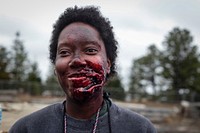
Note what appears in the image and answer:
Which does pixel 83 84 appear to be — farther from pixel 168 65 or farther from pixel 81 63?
pixel 168 65

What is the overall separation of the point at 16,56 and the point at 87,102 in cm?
4038

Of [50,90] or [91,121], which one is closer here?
[91,121]

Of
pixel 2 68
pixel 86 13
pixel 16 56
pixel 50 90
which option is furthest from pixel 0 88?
pixel 86 13

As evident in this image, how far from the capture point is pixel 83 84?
1.83 metres

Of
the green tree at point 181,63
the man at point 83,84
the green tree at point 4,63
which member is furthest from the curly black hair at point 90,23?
the green tree at point 181,63

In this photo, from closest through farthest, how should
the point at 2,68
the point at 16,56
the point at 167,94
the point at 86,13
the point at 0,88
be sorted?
the point at 86,13 → the point at 0,88 → the point at 167,94 → the point at 2,68 → the point at 16,56

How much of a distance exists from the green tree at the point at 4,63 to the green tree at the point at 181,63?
16995 mm

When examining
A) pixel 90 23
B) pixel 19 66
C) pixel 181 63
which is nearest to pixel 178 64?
pixel 181 63

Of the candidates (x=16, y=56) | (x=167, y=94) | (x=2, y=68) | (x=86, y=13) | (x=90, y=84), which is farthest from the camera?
(x=16, y=56)

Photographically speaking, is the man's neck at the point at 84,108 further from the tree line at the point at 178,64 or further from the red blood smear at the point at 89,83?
the tree line at the point at 178,64

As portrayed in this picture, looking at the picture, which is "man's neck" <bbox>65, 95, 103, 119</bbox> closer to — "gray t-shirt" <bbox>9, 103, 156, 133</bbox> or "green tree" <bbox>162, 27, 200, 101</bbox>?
"gray t-shirt" <bbox>9, 103, 156, 133</bbox>

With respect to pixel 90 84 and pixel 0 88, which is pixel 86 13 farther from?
pixel 0 88

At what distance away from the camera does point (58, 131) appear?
1.89 meters

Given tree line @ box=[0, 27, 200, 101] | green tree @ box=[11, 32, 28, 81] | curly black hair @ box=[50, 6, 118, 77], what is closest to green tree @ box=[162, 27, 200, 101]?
tree line @ box=[0, 27, 200, 101]
